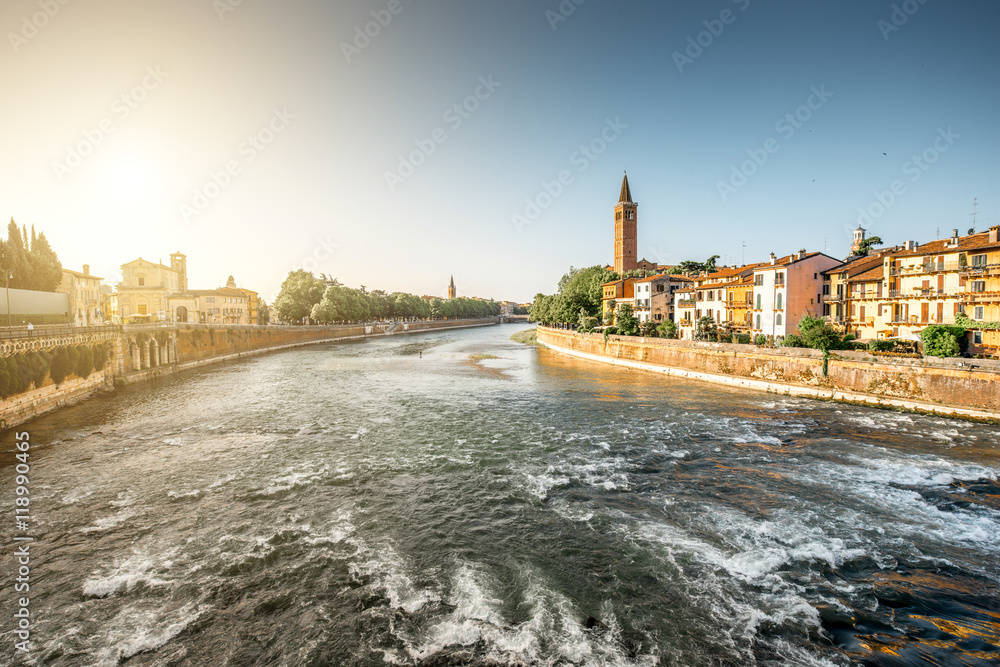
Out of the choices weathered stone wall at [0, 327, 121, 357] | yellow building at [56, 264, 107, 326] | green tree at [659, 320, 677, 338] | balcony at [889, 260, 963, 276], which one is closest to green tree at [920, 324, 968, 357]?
balcony at [889, 260, 963, 276]

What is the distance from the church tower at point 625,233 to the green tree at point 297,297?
7472 cm

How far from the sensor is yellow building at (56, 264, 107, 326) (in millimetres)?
54438

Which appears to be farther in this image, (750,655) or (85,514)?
(85,514)

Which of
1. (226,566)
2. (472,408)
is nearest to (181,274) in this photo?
(472,408)

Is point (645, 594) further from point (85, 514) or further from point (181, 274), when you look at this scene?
point (181, 274)

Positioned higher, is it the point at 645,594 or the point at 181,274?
the point at 181,274

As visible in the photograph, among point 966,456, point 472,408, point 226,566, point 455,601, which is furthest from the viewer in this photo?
point 472,408

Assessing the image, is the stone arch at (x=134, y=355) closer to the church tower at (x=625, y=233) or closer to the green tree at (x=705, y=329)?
the green tree at (x=705, y=329)

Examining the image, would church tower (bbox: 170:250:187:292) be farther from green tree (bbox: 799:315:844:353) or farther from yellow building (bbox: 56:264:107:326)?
green tree (bbox: 799:315:844:353)

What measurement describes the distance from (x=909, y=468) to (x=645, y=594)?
14.2 m

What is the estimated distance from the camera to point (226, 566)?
9.84 m

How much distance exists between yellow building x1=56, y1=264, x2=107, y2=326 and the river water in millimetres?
46367

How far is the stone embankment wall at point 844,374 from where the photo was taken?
22.7 m

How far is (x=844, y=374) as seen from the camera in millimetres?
28016
